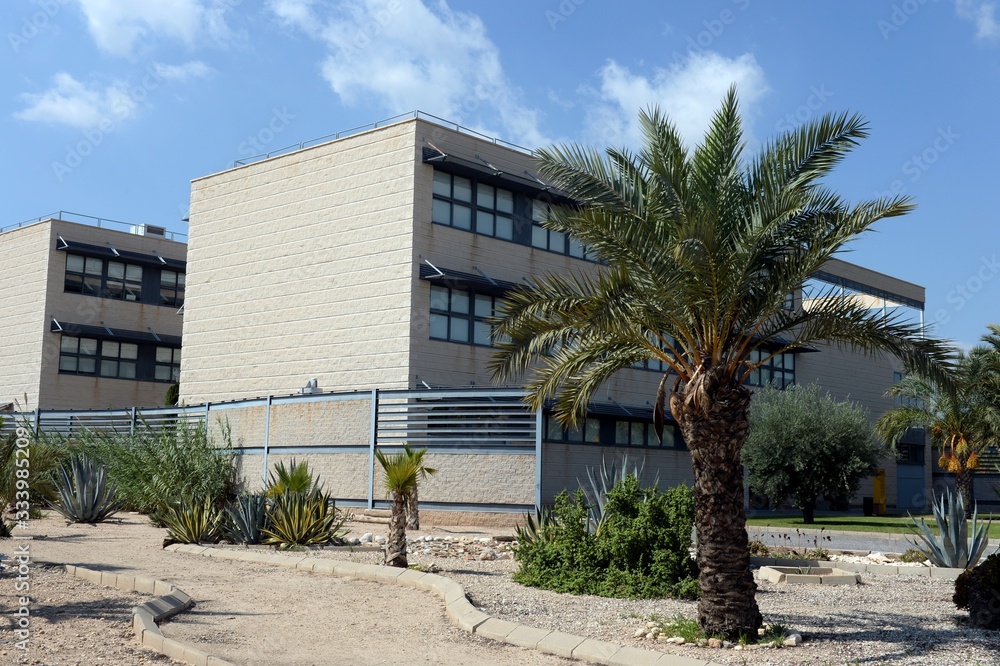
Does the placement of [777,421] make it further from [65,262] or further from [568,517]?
[65,262]

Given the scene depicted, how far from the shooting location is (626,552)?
12219 mm

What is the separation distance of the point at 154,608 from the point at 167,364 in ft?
118

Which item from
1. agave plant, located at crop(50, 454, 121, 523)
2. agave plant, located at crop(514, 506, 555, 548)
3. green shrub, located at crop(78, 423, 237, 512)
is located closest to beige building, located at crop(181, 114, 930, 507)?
green shrub, located at crop(78, 423, 237, 512)

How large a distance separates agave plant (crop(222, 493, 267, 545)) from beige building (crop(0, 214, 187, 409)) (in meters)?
25.6

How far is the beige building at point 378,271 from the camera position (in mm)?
28000

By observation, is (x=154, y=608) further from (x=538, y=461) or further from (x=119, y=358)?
(x=119, y=358)

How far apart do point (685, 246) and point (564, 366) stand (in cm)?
276

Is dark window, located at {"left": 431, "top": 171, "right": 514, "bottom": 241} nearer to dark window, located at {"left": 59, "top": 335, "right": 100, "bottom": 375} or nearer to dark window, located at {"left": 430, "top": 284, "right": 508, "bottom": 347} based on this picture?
dark window, located at {"left": 430, "top": 284, "right": 508, "bottom": 347}

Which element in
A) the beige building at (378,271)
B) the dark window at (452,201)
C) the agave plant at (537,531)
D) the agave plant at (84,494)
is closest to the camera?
the agave plant at (537,531)

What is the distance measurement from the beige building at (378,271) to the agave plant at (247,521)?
11302 millimetres

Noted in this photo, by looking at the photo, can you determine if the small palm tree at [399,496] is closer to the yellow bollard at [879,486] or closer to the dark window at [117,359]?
the dark window at [117,359]

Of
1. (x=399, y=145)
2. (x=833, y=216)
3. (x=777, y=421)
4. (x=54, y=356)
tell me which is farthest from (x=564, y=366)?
(x=54, y=356)

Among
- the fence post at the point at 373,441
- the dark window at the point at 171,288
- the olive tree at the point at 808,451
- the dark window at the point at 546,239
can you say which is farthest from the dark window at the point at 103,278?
the olive tree at the point at 808,451

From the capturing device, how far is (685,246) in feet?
29.9
